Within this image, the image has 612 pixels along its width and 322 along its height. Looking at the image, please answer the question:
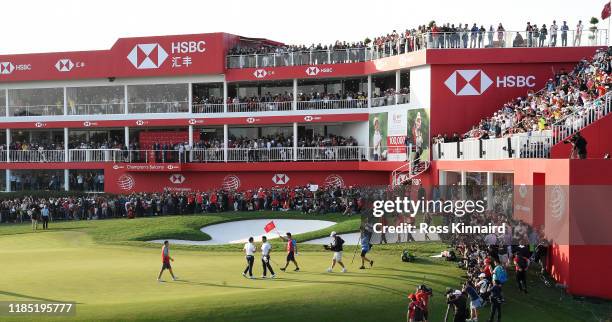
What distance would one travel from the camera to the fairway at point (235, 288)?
23.6 metres

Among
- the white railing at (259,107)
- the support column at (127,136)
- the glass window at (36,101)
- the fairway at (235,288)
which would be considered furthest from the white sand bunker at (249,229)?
the glass window at (36,101)

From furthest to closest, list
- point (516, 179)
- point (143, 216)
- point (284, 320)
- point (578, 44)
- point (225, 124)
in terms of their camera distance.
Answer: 1. point (225, 124)
2. point (143, 216)
3. point (578, 44)
4. point (516, 179)
5. point (284, 320)

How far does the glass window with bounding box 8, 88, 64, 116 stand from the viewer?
5894 centimetres

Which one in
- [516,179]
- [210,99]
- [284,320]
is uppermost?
[210,99]

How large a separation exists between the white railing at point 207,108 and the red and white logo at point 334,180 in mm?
8810

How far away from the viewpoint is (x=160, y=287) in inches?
1054

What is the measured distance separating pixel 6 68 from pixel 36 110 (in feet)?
11.8

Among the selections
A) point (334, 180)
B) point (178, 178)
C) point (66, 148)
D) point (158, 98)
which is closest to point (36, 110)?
point (66, 148)

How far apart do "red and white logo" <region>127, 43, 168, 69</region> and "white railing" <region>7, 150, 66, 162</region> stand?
26.8 ft

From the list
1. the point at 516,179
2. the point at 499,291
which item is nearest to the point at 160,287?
the point at 499,291

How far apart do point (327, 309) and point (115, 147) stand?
34.8 metres

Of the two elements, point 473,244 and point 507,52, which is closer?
point 473,244

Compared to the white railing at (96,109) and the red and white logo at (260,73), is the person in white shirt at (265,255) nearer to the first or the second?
the red and white logo at (260,73)

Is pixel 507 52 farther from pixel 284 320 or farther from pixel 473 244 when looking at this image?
pixel 284 320
